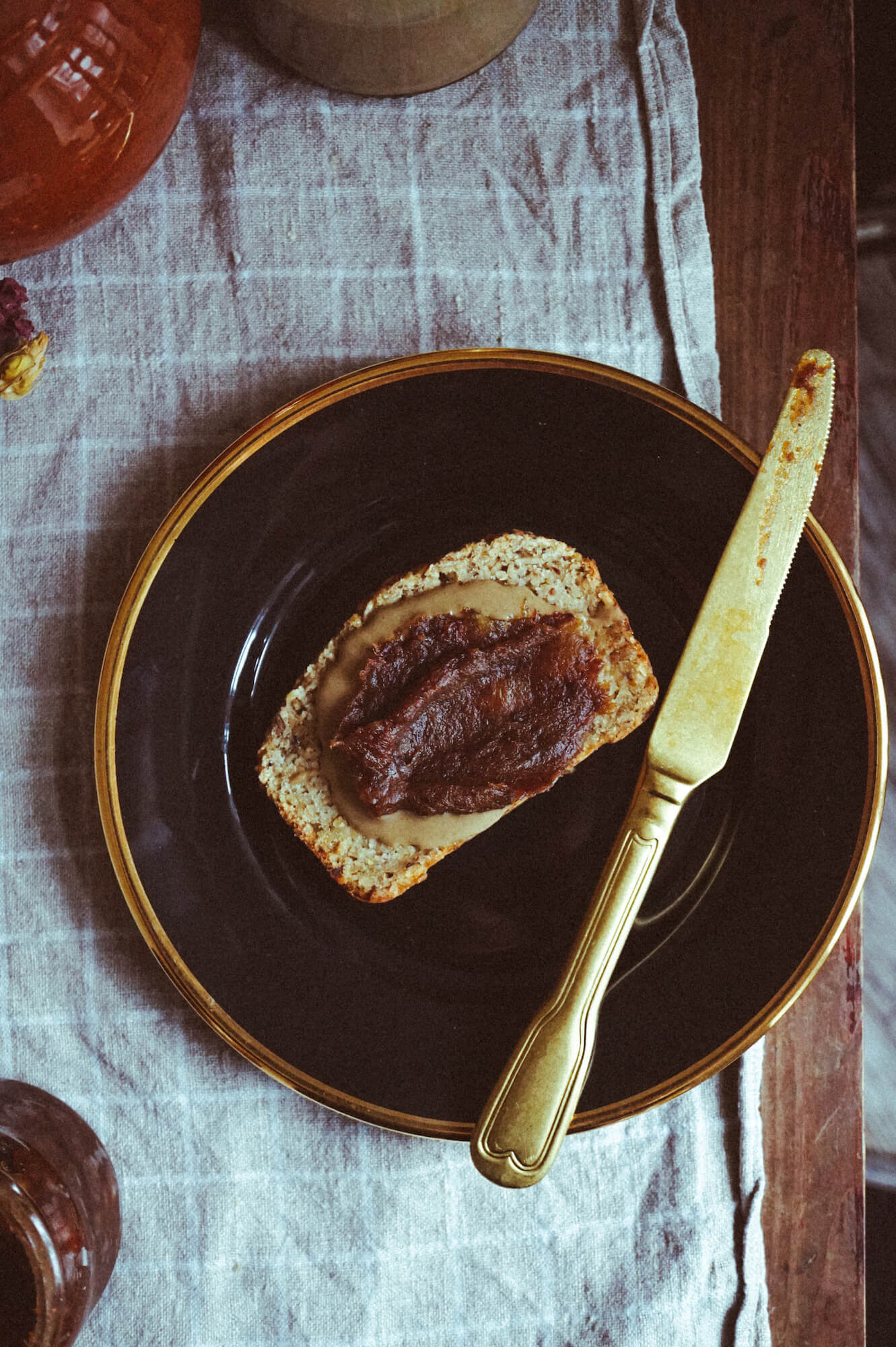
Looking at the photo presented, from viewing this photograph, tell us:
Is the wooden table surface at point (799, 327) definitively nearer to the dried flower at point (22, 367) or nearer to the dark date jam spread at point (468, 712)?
the dark date jam spread at point (468, 712)

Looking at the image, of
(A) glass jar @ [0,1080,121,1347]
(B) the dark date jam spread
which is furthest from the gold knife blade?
(A) glass jar @ [0,1080,121,1347]

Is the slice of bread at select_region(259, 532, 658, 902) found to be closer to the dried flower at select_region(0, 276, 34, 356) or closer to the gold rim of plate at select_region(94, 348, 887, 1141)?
the gold rim of plate at select_region(94, 348, 887, 1141)

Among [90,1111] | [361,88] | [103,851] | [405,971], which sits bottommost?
[90,1111]

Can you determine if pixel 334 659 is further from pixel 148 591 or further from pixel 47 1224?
pixel 47 1224

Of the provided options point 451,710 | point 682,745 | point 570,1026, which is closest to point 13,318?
point 451,710

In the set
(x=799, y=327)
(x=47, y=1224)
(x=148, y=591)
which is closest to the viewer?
(x=47, y=1224)

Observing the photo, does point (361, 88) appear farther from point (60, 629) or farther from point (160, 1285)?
point (160, 1285)

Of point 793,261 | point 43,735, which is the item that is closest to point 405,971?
point 43,735
